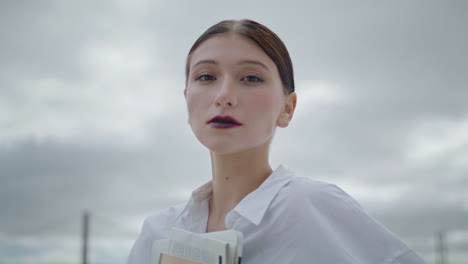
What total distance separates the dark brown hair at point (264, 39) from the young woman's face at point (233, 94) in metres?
0.04

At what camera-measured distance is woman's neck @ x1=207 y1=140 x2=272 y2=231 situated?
2.79 meters

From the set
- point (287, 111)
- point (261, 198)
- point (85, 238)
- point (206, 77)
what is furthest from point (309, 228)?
point (85, 238)

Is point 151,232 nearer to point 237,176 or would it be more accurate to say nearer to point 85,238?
point 237,176

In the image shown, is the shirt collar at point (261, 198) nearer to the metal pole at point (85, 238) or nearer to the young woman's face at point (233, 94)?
the young woman's face at point (233, 94)

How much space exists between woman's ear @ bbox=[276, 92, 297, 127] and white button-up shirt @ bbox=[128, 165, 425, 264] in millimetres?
411

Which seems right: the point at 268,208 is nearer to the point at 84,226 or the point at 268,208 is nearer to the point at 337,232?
the point at 337,232

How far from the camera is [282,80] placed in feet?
9.30

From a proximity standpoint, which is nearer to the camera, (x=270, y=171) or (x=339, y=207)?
(x=339, y=207)

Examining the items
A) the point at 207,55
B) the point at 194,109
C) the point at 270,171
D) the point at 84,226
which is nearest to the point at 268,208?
the point at 270,171

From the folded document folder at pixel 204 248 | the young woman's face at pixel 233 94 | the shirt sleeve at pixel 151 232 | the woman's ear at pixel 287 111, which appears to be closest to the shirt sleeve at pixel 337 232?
the folded document folder at pixel 204 248

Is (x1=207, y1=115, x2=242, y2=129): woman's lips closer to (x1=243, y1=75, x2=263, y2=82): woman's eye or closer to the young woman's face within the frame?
the young woman's face

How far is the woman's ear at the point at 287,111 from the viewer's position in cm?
291

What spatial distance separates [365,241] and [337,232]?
0.14 m

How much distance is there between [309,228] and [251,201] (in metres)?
0.34
